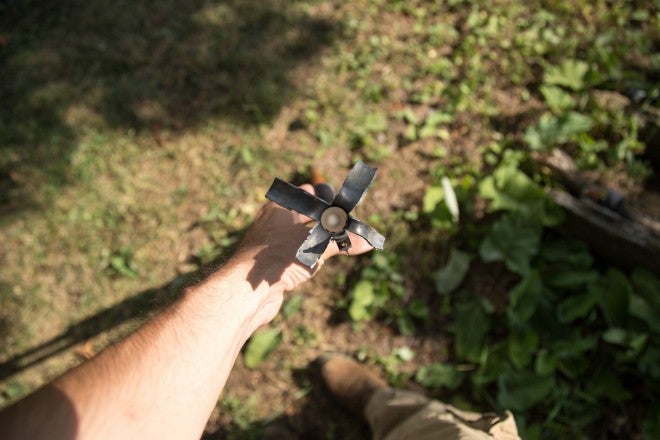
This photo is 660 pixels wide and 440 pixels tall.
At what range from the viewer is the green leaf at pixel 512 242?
298 cm

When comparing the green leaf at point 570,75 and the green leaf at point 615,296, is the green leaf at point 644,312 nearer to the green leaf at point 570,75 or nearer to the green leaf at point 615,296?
the green leaf at point 615,296

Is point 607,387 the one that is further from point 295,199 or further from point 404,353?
point 295,199

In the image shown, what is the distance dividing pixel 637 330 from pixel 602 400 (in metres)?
0.48

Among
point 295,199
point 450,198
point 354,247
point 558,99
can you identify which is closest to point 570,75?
point 558,99

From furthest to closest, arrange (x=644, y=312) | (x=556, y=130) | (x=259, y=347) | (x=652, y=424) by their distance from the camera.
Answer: (x=556, y=130) → (x=259, y=347) → (x=644, y=312) → (x=652, y=424)

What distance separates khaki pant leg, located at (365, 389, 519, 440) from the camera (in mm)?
1934

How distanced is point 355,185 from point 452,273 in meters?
1.75

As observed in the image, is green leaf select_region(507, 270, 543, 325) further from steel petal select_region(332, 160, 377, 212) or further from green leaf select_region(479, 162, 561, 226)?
steel petal select_region(332, 160, 377, 212)

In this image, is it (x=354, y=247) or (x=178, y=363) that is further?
(x=354, y=247)

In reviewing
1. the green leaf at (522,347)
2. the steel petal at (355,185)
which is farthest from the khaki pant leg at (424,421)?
the steel petal at (355,185)

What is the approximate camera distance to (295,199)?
5.23 ft

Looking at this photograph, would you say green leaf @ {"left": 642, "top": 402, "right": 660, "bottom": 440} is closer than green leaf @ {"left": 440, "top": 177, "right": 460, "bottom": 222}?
Yes

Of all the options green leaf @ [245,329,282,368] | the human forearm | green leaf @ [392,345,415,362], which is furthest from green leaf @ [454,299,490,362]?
the human forearm

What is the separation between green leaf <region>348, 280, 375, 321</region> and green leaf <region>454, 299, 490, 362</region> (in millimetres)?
575
